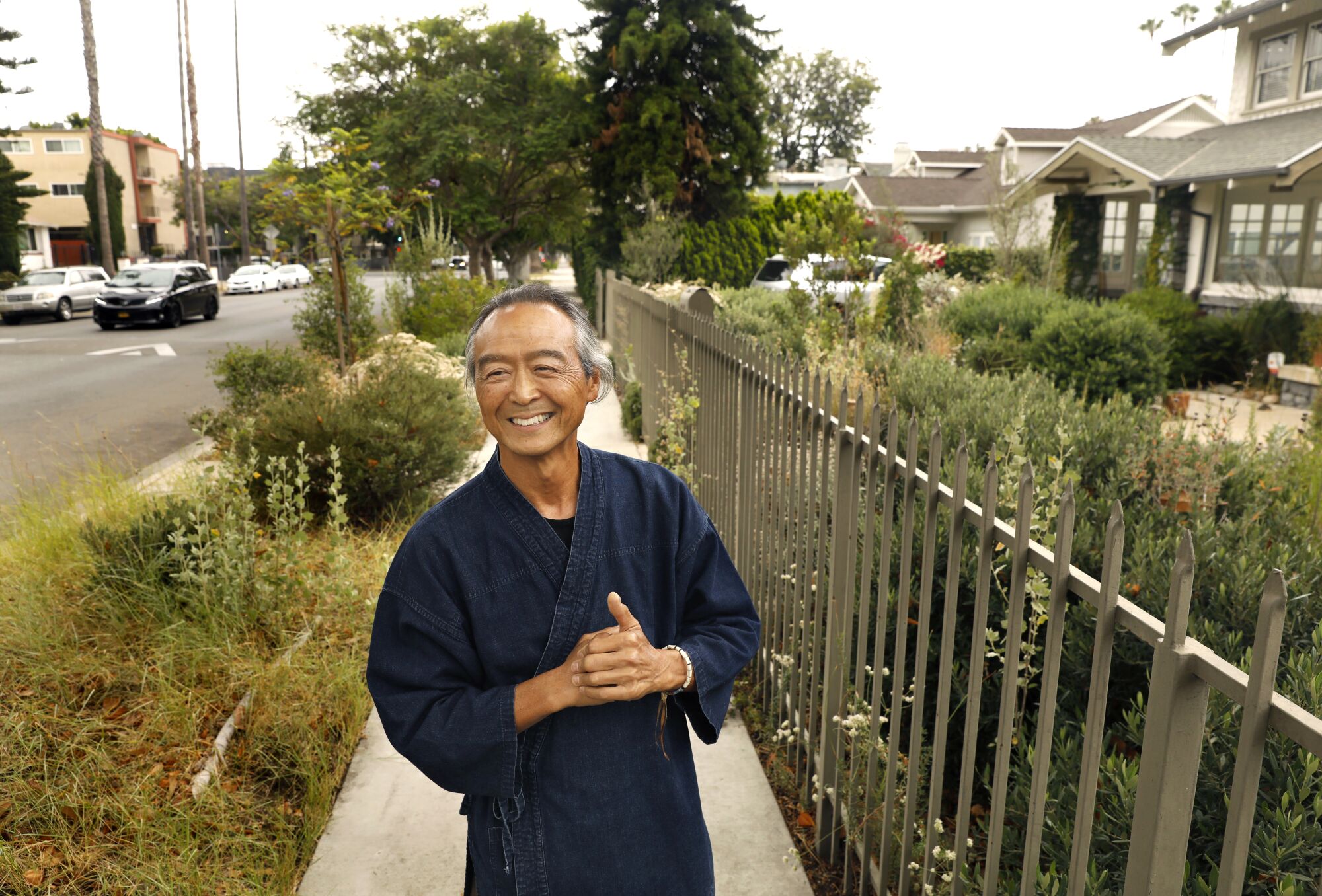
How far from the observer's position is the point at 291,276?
47.4 m

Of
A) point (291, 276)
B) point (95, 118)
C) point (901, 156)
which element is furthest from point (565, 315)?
point (901, 156)

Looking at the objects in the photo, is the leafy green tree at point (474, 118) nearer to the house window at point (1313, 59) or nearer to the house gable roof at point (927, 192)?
the house gable roof at point (927, 192)

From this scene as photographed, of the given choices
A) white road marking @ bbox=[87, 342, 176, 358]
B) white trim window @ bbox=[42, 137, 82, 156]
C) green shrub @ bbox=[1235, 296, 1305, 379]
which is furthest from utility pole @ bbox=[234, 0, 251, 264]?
green shrub @ bbox=[1235, 296, 1305, 379]

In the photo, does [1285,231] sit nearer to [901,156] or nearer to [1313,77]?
[1313,77]

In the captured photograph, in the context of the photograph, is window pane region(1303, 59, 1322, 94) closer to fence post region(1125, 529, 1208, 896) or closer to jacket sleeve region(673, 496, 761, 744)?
jacket sleeve region(673, 496, 761, 744)

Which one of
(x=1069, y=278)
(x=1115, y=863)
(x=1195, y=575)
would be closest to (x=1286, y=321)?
(x=1069, y=278)

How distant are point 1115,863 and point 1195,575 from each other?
1302mm

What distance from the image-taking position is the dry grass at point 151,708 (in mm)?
2832

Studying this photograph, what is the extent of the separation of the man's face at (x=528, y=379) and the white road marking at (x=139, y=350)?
1802 centimetres

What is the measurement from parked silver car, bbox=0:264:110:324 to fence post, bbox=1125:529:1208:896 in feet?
90.4

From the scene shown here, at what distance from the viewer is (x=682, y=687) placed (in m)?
1.79

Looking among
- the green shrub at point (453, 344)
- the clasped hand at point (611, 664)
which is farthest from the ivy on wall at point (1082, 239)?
the clasped hand at point (611, 664)

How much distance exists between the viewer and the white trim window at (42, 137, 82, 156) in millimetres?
57688

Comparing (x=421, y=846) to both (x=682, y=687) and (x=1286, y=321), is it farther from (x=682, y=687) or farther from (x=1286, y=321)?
(x=1286, y=321)
